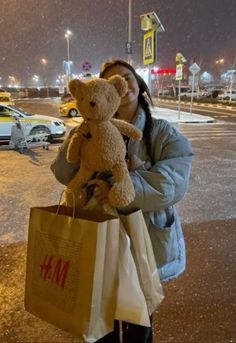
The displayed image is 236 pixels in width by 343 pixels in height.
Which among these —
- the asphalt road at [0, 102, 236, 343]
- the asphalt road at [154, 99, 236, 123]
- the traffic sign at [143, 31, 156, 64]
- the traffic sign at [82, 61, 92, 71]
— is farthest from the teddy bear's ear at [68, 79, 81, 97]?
the asphalt road at [154, 99, 236, 123]

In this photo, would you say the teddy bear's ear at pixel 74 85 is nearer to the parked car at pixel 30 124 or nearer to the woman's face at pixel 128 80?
the woman's face at pixel 128 80

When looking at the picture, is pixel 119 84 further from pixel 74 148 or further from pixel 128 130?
pixel 74 148

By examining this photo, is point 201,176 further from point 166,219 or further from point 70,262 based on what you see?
point 70,262

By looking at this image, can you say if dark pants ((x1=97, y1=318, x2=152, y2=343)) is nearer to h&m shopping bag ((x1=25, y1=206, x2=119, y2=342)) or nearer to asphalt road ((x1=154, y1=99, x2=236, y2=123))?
h&m shopping bag ((x1=25, y1=206, x2=119, y2=342))

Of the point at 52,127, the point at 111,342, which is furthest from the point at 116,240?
the point at 52,127

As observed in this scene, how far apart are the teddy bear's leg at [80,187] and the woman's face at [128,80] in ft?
1.43

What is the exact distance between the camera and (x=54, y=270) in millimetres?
1628

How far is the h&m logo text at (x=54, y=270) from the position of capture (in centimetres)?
159

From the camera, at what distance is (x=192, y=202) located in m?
6.11

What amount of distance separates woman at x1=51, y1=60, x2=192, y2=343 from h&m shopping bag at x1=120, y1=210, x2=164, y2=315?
0.40 ft

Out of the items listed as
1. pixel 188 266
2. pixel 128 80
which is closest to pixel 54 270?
pixel 128 80

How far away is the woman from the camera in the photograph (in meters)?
1.80

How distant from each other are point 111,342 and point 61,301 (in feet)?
2.28

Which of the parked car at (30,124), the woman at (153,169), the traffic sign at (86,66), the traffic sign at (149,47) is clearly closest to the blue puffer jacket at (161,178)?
the woman at (153,169)
